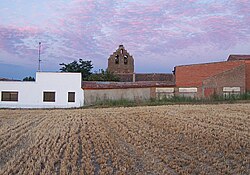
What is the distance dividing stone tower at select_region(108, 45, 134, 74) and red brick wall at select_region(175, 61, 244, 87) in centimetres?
1892

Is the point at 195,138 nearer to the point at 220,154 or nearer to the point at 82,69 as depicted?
the point at 220,154

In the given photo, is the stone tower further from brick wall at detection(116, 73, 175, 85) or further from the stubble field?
the stubble field

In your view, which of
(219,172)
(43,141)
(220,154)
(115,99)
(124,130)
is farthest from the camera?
(115,99)

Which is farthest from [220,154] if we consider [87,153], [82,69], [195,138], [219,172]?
[82,69]

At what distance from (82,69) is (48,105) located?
2100cm

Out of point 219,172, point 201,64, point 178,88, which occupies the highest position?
point 201,64

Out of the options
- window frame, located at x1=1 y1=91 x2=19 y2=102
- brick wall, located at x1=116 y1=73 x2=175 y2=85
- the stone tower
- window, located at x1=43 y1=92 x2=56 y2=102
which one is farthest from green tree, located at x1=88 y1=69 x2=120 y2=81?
window frame, located at x1=1 y1=91 x2=19 y2=102

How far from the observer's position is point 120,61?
2301 inches

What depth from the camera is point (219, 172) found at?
7.26 meters

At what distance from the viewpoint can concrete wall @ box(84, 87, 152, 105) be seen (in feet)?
120

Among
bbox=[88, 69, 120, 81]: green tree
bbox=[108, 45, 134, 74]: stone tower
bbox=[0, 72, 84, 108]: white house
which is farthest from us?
bbox=[108, 45, 134, 74]: stone tower

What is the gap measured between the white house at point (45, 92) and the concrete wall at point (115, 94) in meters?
0.75

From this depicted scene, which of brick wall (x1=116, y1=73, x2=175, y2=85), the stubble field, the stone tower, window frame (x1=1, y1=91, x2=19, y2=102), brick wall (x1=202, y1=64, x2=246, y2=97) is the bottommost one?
the stubble field

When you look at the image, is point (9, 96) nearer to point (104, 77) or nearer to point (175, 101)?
point (104, 77)
